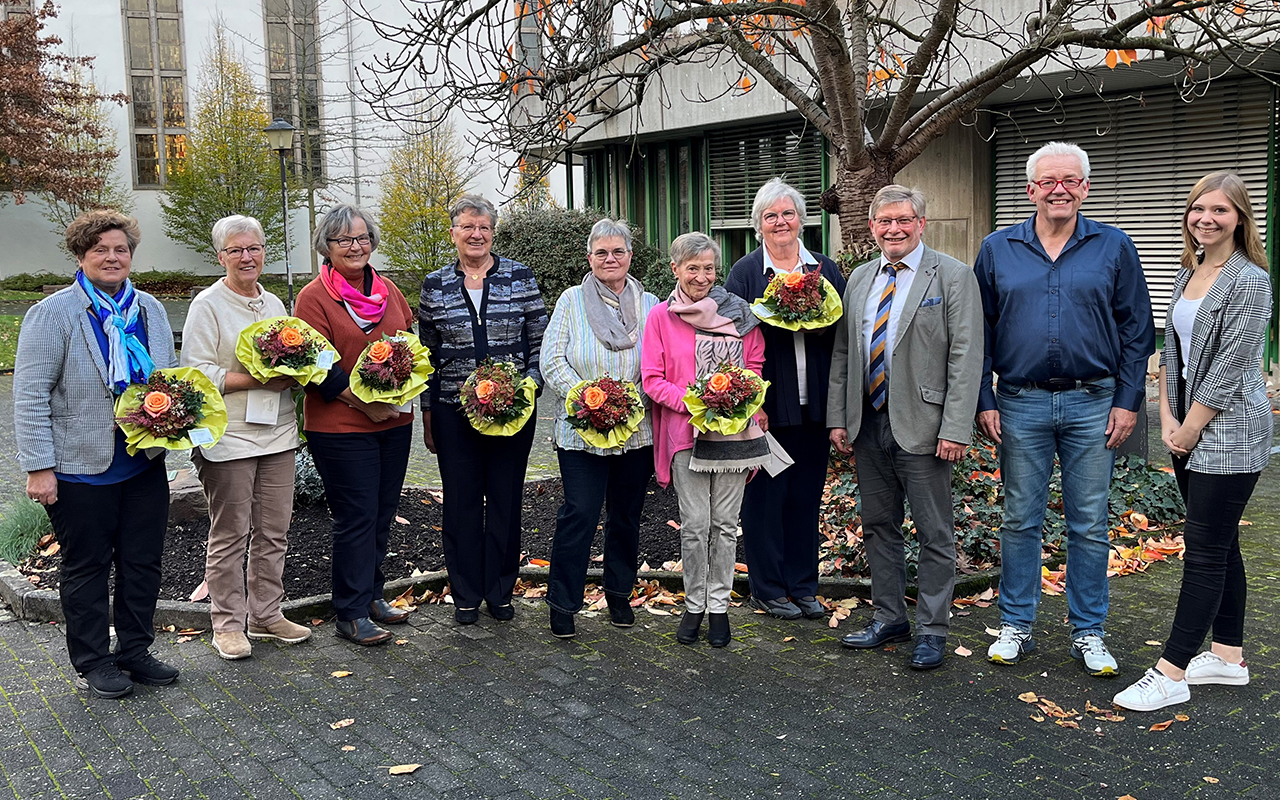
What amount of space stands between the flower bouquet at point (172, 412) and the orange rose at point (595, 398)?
5.42 feet

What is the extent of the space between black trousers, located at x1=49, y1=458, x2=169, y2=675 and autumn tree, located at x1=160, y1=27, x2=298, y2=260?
117ft

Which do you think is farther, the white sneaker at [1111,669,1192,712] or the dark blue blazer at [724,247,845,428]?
the dark blue blazer at [724,247,845,428]

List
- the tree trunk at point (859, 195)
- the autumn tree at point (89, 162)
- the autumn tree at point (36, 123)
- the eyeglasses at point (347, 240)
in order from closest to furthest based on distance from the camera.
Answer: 1. the eyeglasses at point (347, 240)
2. the tree trunk at point (859, 195)
3. the autumn tree at point (36, 123)
4. the autumn tree at point (89, 162)

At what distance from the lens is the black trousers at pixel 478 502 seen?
5.86 meters

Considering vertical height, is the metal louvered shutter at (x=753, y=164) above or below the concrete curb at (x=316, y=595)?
above

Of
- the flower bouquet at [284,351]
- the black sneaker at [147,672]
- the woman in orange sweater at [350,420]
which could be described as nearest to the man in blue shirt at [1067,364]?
the woman in orange sweater at [350,420]

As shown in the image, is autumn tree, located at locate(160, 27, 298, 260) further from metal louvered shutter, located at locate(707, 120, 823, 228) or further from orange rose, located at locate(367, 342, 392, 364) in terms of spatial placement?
orange rose, located at locate(367, 342, 392, 364)

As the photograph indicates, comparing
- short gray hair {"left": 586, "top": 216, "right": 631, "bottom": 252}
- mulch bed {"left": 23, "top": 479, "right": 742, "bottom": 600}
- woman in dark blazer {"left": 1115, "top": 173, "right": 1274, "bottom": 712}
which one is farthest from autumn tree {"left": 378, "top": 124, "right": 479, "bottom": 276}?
woman in dark blazer {"left": 1115, "top": 173, "right": 1274, "bottom": 712}

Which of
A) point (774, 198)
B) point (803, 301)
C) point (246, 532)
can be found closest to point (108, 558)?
point (246, 532)

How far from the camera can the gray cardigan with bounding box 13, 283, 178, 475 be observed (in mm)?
4770

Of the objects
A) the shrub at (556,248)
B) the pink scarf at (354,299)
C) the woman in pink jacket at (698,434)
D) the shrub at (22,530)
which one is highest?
the shrub at (556,248)

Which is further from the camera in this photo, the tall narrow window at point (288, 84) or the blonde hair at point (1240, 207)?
the tall narrow window at point (288, 84)

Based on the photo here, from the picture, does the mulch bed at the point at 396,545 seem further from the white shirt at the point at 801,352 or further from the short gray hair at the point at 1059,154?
the short gray hair at the point at 1059,154

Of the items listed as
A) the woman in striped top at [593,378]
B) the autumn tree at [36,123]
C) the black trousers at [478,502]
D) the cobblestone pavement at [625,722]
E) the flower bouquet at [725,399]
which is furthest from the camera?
the autumn tree at [36,123]
